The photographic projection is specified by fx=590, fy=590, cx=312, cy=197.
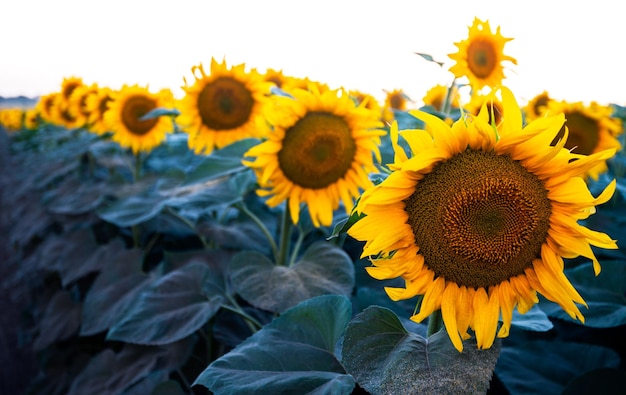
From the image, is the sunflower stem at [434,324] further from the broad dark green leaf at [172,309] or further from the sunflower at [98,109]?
the sunflower at [98,109]

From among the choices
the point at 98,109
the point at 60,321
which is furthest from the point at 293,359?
the point at 98,109

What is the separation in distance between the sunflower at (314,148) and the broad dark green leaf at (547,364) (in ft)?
2.39

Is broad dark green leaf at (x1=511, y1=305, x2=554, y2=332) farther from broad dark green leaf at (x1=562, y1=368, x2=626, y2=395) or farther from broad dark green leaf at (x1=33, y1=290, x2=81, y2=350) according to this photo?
broad dark green leaf at (x1=33, y1=290, x2=81, y2=350)

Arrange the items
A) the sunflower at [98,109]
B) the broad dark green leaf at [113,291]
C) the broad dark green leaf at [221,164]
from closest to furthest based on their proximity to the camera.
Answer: the broad dark green leaf at [221,164] → the broad dark green leaf at [113,291] → the sunflower at [98,109]

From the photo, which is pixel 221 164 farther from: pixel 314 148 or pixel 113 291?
pixel 113 291

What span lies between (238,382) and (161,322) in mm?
725

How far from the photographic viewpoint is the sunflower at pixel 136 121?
3.61 meters

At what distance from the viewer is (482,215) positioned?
1.03 m

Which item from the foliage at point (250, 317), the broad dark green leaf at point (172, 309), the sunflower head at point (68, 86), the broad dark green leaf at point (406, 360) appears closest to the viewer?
the broad dark green leaf at point (406, 360)

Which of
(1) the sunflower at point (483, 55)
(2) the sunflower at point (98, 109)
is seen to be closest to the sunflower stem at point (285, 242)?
(1) the sunflower at point (483, 55)

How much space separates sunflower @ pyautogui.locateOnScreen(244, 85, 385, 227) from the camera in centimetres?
198

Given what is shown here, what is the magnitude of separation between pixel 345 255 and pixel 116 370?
40.9 inches

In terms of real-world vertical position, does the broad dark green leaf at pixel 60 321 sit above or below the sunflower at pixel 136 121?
below

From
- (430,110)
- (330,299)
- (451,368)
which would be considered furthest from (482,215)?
(430,110)
